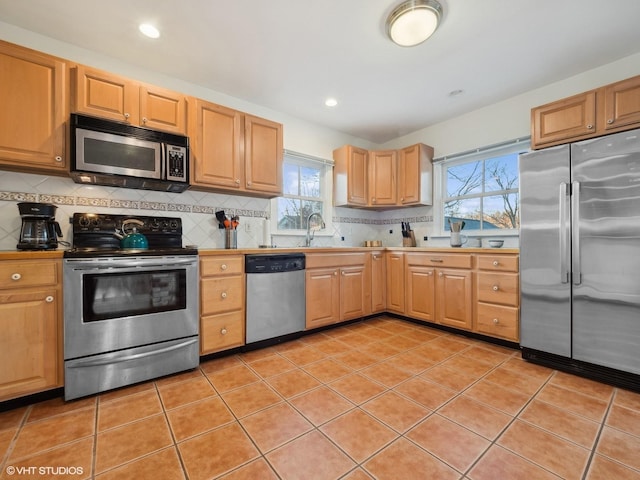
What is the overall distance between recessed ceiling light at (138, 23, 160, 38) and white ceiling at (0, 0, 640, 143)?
1.9 inches

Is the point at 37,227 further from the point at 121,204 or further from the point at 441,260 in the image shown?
the point at 441,260

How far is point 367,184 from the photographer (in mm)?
4074

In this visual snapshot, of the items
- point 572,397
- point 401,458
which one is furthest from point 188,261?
point 572,397

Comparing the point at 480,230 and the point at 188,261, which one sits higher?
the point at 480,230

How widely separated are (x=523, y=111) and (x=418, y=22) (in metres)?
1.90

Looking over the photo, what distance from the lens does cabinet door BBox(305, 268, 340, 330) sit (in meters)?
2.95

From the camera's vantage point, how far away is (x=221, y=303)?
240 cm

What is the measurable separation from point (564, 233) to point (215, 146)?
3.02 meters

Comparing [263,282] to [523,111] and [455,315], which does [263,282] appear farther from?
[523,111]

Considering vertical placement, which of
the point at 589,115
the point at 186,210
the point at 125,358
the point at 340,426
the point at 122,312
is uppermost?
the point at 589,115

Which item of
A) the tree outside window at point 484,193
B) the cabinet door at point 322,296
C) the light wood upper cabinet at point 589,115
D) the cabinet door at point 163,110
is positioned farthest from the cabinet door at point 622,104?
the cabinet door at point 163,110

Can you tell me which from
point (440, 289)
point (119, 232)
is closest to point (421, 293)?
point (440, 289)

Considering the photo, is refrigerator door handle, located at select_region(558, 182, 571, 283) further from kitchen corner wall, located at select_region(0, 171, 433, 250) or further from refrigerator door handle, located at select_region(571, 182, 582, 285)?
kitchen corner wall, located at select_region(0, 171, 433, 250)

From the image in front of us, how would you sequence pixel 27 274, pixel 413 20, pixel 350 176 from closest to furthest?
pixel 27 274
pixel 413 20
pixel 350 176
